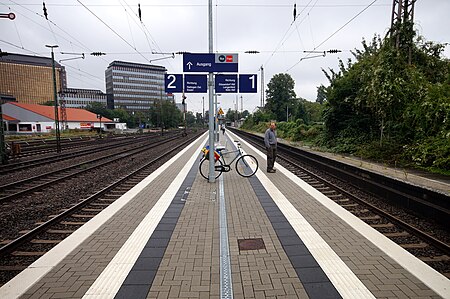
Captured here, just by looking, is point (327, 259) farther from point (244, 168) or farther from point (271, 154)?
point (271, 154)

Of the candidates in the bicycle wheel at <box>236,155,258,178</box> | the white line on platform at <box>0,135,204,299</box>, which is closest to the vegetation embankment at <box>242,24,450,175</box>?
the bicycle wheel at <box>236,155,258,178</box>

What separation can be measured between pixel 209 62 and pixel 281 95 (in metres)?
57.6

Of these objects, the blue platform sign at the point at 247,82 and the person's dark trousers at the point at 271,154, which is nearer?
the blue platform sign at the point at 247,82

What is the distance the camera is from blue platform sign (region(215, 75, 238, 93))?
8836mm

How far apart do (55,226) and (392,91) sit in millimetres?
13482

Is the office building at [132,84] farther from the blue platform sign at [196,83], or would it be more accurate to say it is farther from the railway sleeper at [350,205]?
the railway sleeper at [350,205]

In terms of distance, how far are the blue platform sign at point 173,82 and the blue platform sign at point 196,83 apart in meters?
0.16

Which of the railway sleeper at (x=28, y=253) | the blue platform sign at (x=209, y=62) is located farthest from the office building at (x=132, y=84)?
the railway sleeper at (x=28, y=253)

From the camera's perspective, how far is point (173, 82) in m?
8.71

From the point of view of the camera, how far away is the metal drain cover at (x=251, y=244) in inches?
166

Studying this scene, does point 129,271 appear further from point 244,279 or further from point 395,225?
point 395,225

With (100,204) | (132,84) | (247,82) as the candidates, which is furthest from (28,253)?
(132,84)

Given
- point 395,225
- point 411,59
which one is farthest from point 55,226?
point 411,59

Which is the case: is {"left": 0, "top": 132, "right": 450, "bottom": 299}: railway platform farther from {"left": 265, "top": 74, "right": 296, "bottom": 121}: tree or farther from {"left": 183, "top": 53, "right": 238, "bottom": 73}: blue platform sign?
{"left": 265, "top": 74, "right": 296, "bottom": 121}: tree
